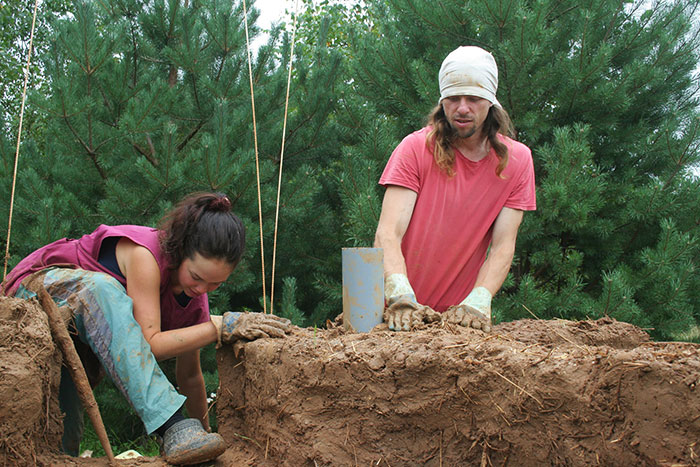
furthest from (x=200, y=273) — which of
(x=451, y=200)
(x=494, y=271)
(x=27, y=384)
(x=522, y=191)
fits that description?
(x=522, y=191)

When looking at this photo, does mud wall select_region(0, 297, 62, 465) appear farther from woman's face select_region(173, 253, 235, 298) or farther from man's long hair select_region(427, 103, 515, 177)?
man's long hair select_region(427, 103, 515, 177)

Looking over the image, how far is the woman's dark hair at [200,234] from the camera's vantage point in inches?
85.5

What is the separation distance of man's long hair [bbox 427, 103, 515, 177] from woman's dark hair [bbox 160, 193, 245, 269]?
2.70 ft

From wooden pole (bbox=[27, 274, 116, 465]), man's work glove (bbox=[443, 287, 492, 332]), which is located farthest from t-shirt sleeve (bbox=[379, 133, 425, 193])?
wooden pole (bbox=[27, 274, 116, 465])

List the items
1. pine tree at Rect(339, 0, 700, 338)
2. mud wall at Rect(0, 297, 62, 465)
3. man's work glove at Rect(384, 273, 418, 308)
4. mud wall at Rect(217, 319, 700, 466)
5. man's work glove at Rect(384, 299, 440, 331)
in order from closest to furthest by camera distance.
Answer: mud wall at Rect(217, 319, 700, 466) < mud wall at Rect(0, 297, 62, 465) < man's work glove at Rect(384, 299, 440, 331) < man's work glove at Rect(384, 273, 418, 308) < pine tree at Rect(339, 0, 700, 338)

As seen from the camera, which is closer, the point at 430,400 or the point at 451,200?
the point at 430,400

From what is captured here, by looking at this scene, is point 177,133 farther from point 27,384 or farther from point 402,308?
point 27,384

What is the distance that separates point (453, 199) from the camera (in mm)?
2439

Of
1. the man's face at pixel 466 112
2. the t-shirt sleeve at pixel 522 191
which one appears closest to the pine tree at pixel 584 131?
the t-shirt sleeve at pixel 522 191

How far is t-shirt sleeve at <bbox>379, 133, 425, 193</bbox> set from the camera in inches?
96.0

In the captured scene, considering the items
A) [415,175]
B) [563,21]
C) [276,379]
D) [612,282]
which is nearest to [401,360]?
[276,379]

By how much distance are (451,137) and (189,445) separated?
4.84 feet

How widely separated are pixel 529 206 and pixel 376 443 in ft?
3.79

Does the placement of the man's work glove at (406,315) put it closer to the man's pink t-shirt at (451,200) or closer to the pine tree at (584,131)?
the man's pink t-shirt at (451,200)
